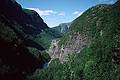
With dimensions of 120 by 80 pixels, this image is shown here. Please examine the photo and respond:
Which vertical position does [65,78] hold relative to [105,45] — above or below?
below

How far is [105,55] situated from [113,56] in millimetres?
5912

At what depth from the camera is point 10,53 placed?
186375 mm

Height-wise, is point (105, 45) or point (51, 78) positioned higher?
point (105, 45)

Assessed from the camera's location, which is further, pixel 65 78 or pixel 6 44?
pixel 6 44

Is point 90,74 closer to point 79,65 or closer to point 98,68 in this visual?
point 98,68

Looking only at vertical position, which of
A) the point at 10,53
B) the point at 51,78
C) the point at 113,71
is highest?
the point at 10,53

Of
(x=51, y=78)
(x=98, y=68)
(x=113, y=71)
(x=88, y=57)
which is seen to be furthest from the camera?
(x=51, y=78)

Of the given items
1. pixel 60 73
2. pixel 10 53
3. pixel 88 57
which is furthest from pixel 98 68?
pixel 10 53

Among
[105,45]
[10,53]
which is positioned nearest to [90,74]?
[105,45]

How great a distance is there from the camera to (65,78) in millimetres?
171500

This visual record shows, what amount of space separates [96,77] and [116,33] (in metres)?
60.3

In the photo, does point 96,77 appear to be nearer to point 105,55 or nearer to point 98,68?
point 98,68

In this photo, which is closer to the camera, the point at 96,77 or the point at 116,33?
the point at 96,77

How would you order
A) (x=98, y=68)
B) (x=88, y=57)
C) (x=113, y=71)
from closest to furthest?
(x=113, y=71)
(x=98, y=68)
(x=88, y=57)
